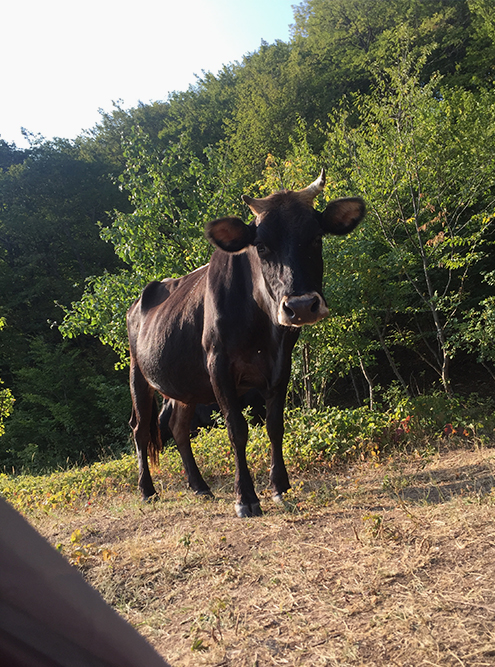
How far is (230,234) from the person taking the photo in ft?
15.1

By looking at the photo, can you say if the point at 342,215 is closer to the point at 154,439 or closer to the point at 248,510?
the point at 248,510

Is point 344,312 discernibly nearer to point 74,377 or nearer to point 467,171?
point 467,171

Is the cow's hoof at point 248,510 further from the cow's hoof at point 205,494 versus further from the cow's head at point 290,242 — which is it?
the cow's head at point 290,242

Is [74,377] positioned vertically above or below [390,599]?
below

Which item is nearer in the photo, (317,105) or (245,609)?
(245,609)

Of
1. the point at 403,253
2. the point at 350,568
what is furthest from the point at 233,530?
the point at 403,253

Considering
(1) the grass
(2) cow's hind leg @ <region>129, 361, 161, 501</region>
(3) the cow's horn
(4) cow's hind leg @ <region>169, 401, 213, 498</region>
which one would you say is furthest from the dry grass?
(3) the cow's horn

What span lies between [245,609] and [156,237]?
918 cm

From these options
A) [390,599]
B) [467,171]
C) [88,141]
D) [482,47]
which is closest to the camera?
[390,599]

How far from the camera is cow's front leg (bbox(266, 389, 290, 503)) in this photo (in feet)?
15.5

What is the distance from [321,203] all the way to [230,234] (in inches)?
234

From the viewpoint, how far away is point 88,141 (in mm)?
34688

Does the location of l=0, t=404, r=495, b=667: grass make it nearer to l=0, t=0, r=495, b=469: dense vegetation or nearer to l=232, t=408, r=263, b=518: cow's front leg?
l=232, t=408, r=263, b=518: cow's front leg

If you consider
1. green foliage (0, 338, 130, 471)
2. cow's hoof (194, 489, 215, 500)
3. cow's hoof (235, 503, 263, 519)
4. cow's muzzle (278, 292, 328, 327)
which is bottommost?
green foliage (0, 338, 130, 471)
